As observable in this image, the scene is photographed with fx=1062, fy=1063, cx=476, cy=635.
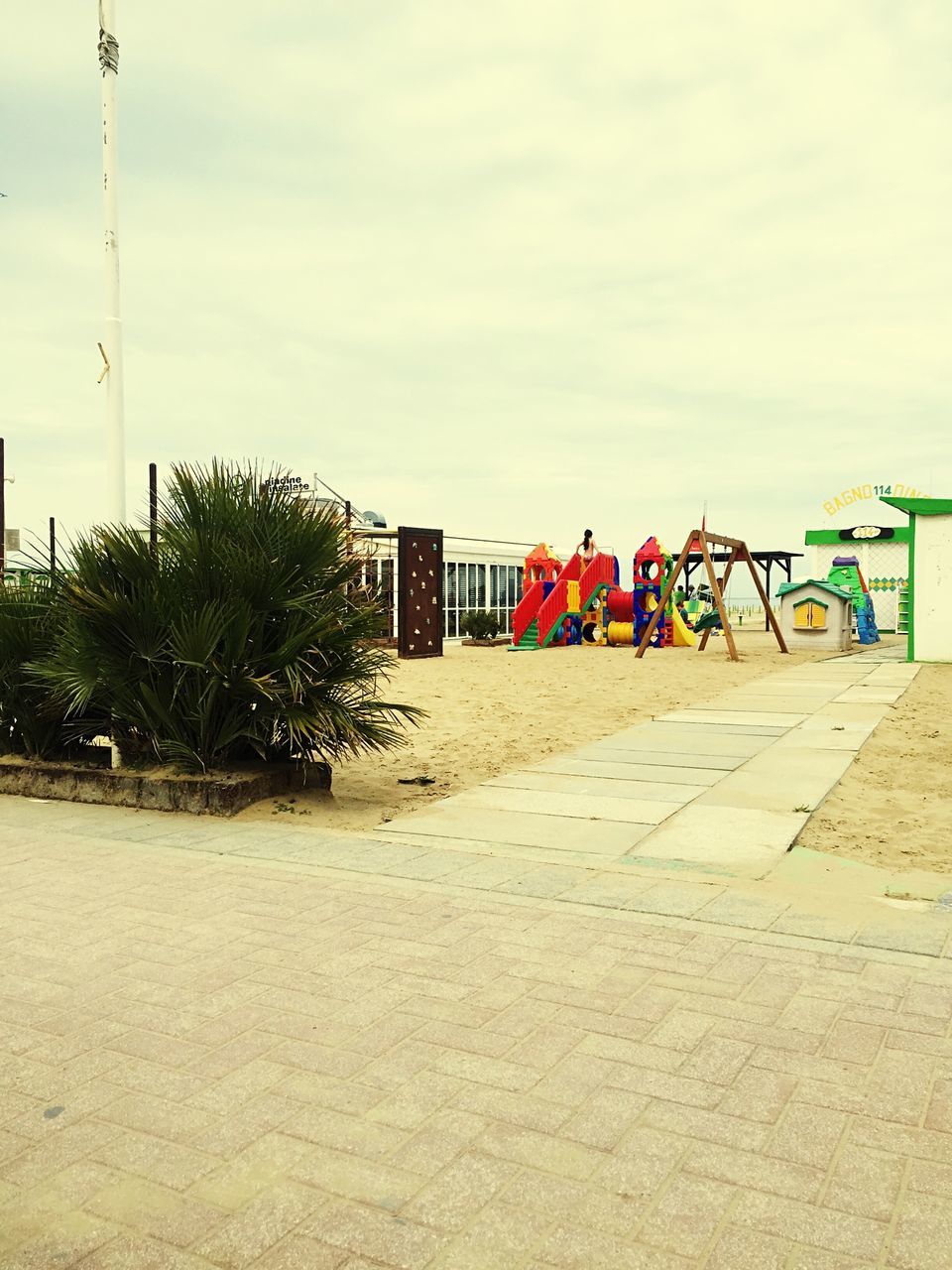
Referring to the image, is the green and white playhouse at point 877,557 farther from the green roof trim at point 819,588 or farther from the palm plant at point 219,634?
the palm plant at point 219,634

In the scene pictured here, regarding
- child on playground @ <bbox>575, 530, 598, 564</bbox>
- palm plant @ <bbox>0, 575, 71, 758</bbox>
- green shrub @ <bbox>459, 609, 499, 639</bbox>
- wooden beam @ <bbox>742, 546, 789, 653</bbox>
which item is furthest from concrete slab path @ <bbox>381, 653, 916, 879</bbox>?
green shrub @ <bbox>459, 609, 499, 639</bbox>

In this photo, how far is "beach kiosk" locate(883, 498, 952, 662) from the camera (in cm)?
2077

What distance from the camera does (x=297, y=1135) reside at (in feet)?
9.18

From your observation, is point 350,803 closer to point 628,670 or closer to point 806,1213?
point 806,1213

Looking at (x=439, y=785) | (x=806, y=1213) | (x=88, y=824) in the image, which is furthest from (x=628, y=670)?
(x=806, y=1213)

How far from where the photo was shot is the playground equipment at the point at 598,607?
26484 millimetres

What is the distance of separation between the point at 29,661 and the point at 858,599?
2481cm

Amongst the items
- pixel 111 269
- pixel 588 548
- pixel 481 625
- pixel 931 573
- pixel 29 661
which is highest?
pixel 111 269

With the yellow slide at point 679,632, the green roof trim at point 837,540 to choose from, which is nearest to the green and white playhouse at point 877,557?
the green roof trim at point 837,540

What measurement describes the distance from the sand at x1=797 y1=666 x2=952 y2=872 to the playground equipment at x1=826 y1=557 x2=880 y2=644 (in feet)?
60.2

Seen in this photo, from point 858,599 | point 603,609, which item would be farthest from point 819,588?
point 603,609

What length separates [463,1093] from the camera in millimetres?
3021

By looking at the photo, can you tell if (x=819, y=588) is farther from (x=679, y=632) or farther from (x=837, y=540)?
(x=837, y=540)

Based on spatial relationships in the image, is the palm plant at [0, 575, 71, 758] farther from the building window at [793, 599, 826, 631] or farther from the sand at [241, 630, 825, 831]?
the building window at [793, 599, 826, 631]
